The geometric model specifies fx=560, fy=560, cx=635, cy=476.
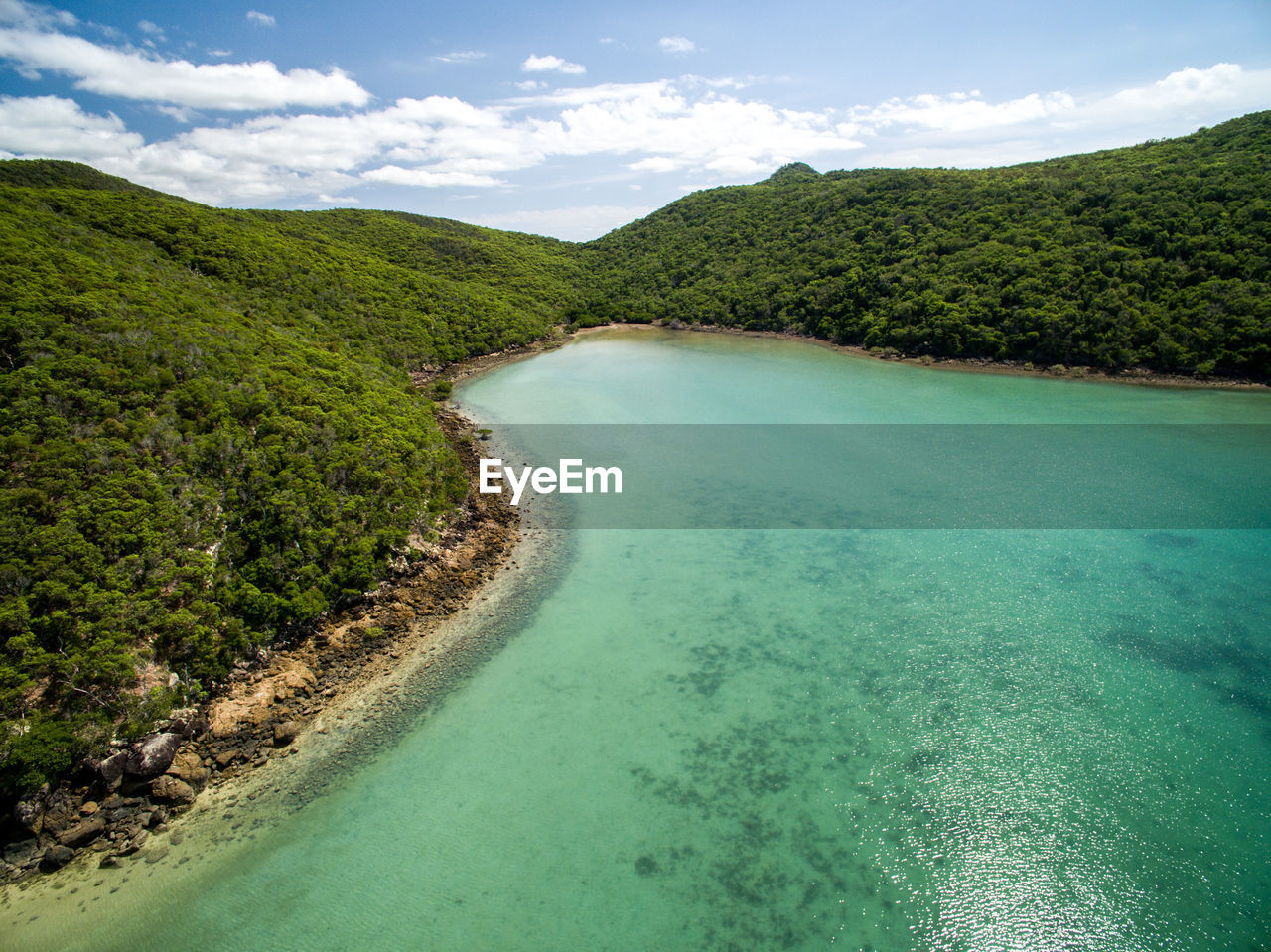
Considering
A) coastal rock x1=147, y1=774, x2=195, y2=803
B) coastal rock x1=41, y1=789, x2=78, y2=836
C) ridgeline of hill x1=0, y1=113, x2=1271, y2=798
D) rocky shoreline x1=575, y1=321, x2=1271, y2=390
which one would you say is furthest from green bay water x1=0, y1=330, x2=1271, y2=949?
rocky shoreline x1=575, y1=321, x2=1271, y2=390

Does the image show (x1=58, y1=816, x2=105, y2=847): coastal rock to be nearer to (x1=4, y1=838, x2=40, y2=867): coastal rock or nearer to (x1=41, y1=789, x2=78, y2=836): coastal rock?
(x1=41, y1=789, x2=78, y2=836): coastal rock

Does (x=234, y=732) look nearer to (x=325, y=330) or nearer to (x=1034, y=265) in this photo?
(x=325, y=330)

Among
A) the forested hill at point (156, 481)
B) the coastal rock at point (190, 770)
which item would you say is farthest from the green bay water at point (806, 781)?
the forested hill at point (156, 481)

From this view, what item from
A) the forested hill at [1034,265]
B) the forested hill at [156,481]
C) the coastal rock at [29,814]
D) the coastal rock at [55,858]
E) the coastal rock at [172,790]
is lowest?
the coastal rock at [55,858]

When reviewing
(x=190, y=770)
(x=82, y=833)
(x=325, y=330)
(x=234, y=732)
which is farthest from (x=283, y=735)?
(x=325, y=330)

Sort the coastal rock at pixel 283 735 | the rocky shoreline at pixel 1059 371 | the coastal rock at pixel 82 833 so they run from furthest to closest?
1. the rocky shoreline at pixel 1059 371
2. the coastal rock at pixel 283 735
3. the coastal rock at pixel 82 833

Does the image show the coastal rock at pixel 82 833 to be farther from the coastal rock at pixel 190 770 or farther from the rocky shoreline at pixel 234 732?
the coastal rock at pixel 190 770

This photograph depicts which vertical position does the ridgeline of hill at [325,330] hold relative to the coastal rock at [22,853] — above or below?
above
